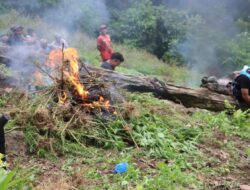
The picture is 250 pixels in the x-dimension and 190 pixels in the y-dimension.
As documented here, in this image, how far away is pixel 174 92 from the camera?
769 cm

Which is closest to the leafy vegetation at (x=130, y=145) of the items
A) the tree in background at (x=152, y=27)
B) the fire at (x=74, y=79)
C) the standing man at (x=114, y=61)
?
the fire at (x=74, y=79)

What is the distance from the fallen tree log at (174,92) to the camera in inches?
297

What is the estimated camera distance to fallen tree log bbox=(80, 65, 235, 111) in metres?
7.53

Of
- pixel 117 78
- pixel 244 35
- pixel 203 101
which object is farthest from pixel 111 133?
pixel 244 35

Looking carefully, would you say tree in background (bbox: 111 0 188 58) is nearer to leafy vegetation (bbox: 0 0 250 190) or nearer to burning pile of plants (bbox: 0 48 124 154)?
leafy vegetation (bbox: 0 0 250 190)

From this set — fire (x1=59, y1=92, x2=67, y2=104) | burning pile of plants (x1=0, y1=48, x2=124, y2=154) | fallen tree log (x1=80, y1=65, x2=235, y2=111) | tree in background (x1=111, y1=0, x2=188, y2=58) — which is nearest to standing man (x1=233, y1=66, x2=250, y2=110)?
fallen tree log (x1=80, y1=65, x2=235, y2=111)

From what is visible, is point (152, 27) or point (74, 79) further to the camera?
point (152, 27)

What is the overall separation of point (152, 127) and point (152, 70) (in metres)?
9.91

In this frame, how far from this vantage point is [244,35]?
19.4 m

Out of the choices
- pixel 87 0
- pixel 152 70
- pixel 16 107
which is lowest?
pixel 152 70

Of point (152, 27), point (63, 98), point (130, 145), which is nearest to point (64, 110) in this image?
point (63, 98)

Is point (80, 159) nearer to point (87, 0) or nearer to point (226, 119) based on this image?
point (226, 119)

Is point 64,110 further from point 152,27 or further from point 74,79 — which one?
point 152,27

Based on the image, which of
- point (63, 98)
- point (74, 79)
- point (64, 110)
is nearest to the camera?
point (64, 110)
